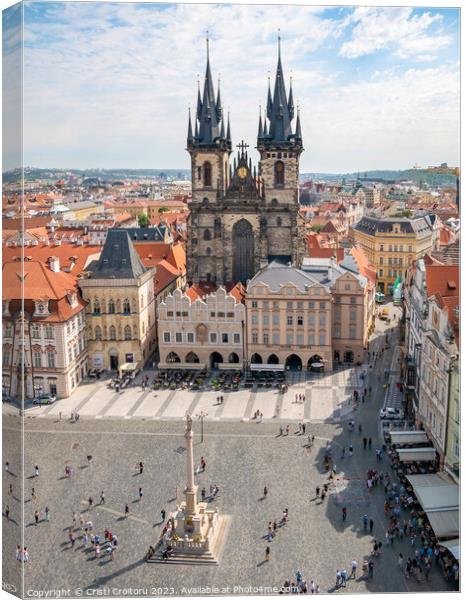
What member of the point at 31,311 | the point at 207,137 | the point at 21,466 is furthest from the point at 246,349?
the point at 21,466

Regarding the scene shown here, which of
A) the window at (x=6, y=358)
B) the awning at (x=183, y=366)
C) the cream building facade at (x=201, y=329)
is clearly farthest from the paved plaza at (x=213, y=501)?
the cream building facade at (x=201, y=329)

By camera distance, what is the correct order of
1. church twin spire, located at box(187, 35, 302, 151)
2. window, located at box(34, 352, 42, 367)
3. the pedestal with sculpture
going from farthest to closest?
church twin spire, located at box(187, 35, 302, 151) → window, located at box(34, 352, 42, 367) → the pedestal with sculpture

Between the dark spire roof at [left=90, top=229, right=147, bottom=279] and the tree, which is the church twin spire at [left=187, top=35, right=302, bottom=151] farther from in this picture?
the tree

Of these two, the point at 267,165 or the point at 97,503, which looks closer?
the point at 97,503

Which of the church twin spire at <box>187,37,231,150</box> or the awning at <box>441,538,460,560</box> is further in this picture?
the church twin spire at <box>187,37,231,150</box>

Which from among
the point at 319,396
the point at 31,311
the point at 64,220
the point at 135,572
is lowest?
the point at 135,572

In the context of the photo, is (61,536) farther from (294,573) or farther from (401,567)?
(401,567)

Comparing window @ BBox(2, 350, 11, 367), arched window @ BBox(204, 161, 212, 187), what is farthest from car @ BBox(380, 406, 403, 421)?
arched window @ BBox(204, 161, 212, 187)

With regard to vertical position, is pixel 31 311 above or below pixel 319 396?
above

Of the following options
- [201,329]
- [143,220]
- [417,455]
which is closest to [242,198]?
[201,329]
